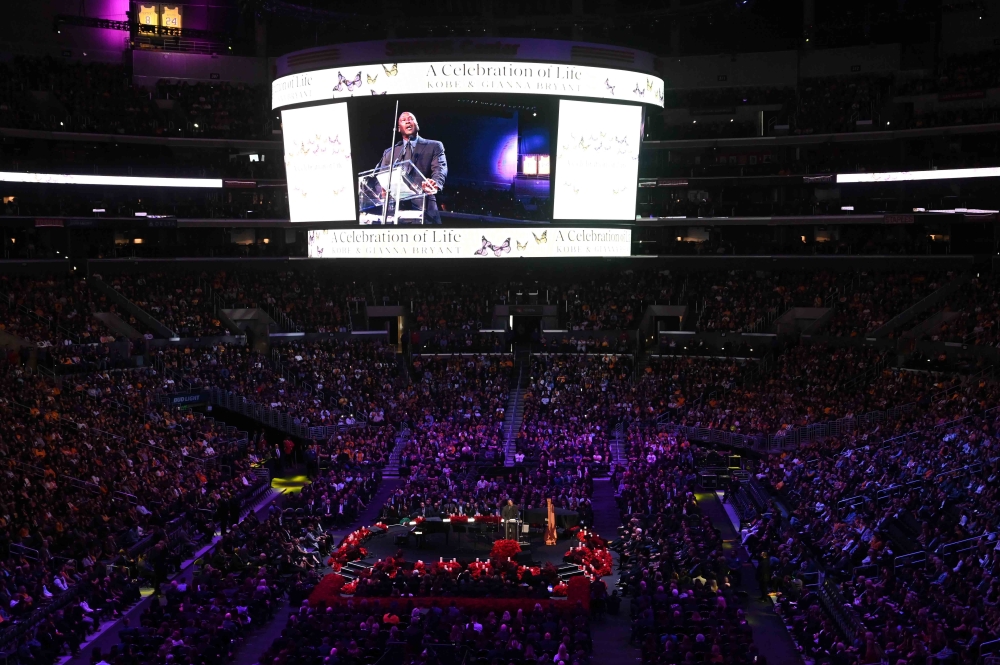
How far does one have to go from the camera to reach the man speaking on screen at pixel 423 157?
41.6 m

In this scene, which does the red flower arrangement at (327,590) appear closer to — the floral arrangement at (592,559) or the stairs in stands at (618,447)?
the floral arrangement at (592,559)

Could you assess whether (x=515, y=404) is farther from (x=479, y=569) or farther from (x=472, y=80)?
(x=479, y=569)

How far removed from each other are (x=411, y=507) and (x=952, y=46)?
32.0m

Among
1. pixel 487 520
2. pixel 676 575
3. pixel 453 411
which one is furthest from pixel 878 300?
pixel 676 575

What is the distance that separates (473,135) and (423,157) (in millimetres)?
1926

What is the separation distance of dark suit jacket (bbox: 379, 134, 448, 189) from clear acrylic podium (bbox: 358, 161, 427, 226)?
25 centimetres

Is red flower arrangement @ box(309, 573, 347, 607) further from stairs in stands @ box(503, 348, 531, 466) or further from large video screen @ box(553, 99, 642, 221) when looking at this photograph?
large video screen @ box(553, 99, 642, 221)

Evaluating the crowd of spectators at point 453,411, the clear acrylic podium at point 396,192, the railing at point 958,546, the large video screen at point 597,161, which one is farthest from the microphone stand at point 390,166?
the railing at point 958,546

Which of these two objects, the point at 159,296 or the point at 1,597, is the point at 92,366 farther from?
the point at 1,597

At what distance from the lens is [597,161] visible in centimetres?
4281

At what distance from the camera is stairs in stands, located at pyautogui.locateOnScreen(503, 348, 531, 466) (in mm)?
39750

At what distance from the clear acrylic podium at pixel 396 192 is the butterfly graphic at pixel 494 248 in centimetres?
269

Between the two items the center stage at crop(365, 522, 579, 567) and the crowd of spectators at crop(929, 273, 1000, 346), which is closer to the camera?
the center stage at crop(365, 522, 579, 567)

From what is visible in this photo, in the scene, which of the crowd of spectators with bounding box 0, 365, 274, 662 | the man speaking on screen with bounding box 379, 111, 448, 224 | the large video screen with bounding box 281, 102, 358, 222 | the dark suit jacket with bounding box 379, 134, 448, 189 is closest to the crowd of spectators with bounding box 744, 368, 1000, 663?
the crowd of spectators with bounding box 0, 365, 274, 662
